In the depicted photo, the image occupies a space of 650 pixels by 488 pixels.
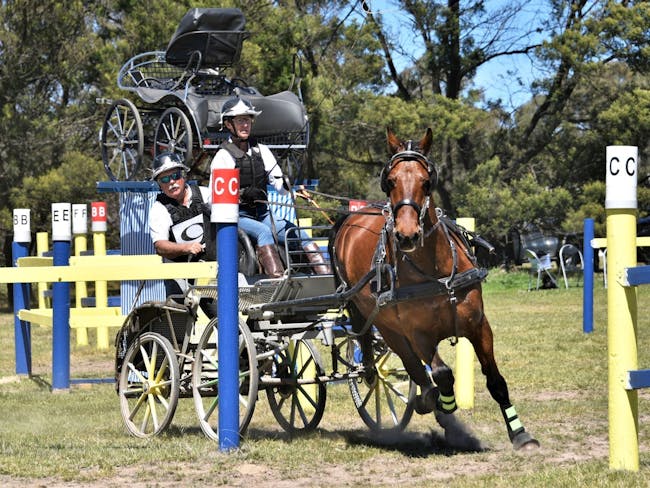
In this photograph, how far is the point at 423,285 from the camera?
6.96 m

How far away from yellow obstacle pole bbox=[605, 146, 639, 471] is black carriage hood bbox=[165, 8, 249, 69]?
8422 mm

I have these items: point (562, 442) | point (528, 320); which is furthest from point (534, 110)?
point (562, 442)

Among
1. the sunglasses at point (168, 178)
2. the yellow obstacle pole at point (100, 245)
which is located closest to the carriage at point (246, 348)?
the sunglasses at point (168, 178)

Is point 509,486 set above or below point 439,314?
below

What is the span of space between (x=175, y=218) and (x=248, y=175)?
63cm

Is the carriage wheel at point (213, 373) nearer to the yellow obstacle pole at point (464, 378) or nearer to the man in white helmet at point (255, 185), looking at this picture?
the man in white helmet at point (255, 185)

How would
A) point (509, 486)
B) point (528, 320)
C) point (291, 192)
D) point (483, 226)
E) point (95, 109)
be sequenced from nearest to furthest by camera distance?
point (509, 486), point (291, 192), point (528, 320), point (95, 109), point (483, 226)

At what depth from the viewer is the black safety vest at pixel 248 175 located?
849cm

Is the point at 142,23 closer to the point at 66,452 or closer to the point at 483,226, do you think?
the point at 483,226

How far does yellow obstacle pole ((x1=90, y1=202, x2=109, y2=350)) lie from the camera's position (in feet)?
49.2

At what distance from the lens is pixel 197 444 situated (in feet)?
24.1

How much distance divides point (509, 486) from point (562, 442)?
174 centimetres

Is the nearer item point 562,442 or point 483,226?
point 562,442

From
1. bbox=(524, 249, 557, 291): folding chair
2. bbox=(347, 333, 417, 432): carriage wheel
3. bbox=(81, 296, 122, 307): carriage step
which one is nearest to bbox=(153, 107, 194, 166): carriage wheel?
bbox=(81, 296, 122, 307): carriage step
